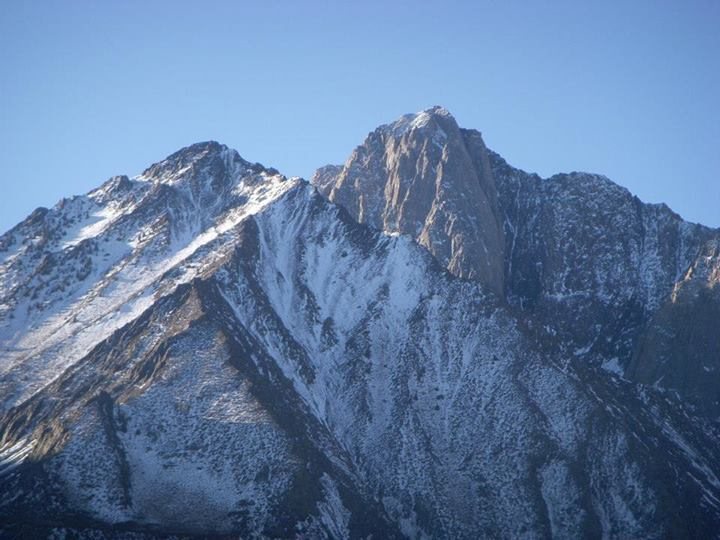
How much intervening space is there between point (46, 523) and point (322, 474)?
40.2 m

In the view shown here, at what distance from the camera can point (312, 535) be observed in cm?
18125

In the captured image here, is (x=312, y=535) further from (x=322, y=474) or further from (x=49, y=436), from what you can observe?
(x=49, y=436)

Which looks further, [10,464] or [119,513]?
[10,464]

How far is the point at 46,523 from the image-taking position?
17400 cm

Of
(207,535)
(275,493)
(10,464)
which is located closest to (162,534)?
(207,535)

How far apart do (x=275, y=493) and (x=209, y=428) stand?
627 inches

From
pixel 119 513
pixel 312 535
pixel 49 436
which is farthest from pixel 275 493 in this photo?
pixel 49 436

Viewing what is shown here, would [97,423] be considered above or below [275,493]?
above

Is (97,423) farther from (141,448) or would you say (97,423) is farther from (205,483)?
(205,483)

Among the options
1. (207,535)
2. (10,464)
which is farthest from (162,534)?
(10,464)

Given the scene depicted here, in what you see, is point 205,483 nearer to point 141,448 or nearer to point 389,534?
point 141,448

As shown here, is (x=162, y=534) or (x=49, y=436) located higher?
(x=49, y=436)

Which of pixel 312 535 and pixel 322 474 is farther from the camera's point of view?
pixel 322 474

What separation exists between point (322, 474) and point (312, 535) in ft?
47.6
